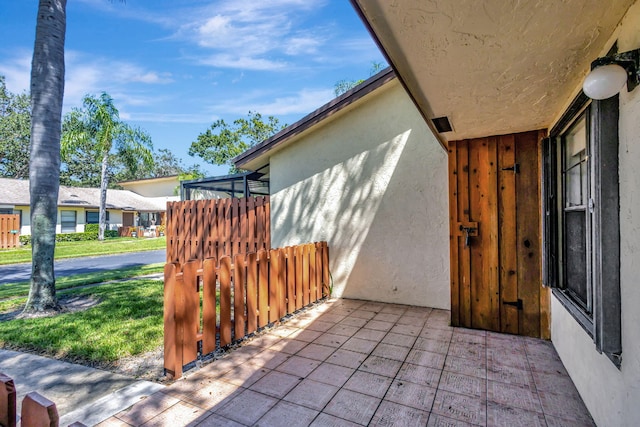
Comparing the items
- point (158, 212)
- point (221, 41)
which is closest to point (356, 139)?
point (221, 41)

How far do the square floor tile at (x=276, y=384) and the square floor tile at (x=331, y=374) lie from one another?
0.18m

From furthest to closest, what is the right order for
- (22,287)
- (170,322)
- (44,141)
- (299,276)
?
(22,287)
(44,141)
(299,276)
(170,322)

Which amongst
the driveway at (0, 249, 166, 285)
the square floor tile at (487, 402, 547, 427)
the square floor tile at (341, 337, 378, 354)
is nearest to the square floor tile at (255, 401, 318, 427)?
the square floor tile at (341, 337, 378, 354)

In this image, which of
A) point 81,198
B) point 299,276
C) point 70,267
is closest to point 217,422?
point 299,276

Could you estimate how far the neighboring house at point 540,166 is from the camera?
1556 mm

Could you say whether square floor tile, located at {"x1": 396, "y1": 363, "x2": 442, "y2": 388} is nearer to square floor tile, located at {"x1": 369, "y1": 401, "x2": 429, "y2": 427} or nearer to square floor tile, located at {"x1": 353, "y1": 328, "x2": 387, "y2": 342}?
square floor tile, located at {"x1": 369, "y1": 401, "x2": 429, "y2": 427}

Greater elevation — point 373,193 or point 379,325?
point 373,193

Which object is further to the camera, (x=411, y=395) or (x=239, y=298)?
(x=239, y=298)

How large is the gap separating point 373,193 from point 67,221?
2423 cm

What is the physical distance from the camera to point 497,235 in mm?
3689

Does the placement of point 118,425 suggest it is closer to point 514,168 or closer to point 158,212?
point 514,168

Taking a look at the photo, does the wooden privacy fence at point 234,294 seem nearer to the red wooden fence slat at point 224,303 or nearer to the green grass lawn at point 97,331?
the red wooden fence slat at point 224,303

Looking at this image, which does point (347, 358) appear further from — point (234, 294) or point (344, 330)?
point (234, 294)

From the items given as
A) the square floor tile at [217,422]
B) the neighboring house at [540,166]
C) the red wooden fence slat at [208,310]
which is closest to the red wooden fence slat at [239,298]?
the red wooden fence slat at [208,310]
